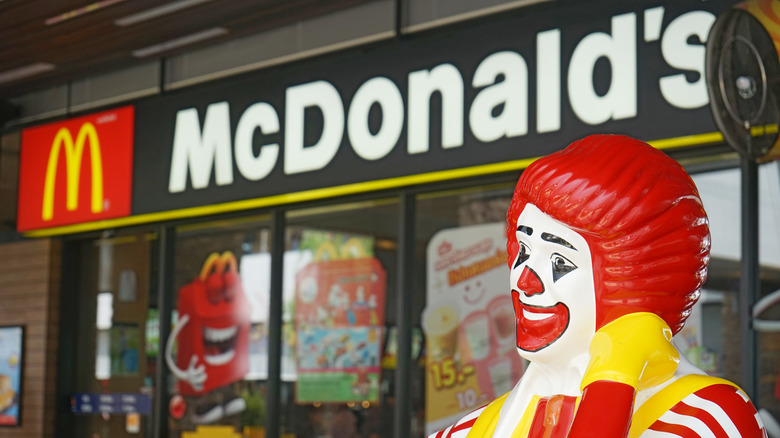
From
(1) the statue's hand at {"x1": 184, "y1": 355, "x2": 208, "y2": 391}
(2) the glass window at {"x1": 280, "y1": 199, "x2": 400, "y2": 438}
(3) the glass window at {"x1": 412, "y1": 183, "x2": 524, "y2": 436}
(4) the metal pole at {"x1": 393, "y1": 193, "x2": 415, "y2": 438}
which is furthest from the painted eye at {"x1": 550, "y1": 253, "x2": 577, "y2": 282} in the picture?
(1) the statue's hand at {"x1": 184, "y1": 355, "x2": 208, "y2": 391}

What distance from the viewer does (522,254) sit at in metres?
1.52

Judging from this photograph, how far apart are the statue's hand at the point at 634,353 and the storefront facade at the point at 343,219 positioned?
2572 millimetres

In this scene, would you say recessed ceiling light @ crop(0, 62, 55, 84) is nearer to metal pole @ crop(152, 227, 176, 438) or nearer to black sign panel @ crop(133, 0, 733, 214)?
black sign panel @ crop(133, 0, 733, 214)

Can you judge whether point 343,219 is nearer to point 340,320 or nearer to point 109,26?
point 340,320

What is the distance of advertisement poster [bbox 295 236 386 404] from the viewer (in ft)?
16.8

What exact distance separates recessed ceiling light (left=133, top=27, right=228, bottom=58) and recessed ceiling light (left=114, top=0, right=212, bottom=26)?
342mm

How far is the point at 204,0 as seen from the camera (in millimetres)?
5246

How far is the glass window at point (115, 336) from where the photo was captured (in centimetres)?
630

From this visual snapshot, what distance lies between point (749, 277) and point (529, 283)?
2.53 m

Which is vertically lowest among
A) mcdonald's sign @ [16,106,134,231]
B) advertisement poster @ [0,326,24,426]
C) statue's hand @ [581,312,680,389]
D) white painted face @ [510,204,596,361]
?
advertisement poster @ [0,326,24,426]

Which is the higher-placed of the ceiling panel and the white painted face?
the ceiling panel

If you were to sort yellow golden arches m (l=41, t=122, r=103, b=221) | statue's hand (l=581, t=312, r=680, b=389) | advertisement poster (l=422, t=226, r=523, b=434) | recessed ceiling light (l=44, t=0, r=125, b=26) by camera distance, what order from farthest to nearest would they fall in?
yellow golden arches m (l=41, t=122, r=103, b=221) → recessed ceiling light (l=44, t=0, r=125, b=26) → advertisement poster (l=422, t=226, r=523, b=434) → statue's hand (l=581, t=312, r=680, b=389)

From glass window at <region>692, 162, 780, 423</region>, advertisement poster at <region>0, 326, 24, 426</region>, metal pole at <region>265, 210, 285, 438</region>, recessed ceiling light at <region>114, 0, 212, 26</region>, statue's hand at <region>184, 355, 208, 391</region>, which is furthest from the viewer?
advertisement poster at <region>0, 326, 24, 426</region>

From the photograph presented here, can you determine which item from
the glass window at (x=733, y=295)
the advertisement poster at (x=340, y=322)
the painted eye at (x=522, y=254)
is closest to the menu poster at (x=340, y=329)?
the advertisement poster at (x=340, y=322)
